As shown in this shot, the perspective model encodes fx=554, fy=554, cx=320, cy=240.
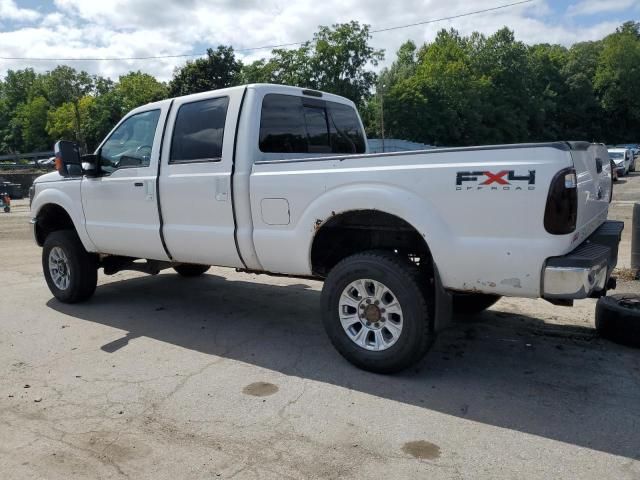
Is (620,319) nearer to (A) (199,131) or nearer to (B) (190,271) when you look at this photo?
(A) (199,131)

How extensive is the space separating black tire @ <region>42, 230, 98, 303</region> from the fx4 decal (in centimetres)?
455

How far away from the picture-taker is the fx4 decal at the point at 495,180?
3279 mm

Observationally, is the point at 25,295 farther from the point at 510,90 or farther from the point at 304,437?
the point at 510,90

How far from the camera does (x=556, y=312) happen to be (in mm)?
5664

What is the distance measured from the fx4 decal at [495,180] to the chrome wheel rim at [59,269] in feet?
15.7

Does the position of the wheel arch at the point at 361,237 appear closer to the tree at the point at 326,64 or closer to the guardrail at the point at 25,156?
the tree at the point at 326,64

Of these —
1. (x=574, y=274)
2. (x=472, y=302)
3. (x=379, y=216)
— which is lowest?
(x=472, y=302)

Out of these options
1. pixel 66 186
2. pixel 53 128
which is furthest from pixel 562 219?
pixel 53 128

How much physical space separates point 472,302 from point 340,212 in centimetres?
194

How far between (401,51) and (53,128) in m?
50.6

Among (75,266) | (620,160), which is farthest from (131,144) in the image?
(620,160)

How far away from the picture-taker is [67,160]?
5.98 metres

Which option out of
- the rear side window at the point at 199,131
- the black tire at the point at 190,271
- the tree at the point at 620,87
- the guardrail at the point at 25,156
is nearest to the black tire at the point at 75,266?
the black tire at the point at 190,271

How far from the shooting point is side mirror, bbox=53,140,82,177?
235 inches
